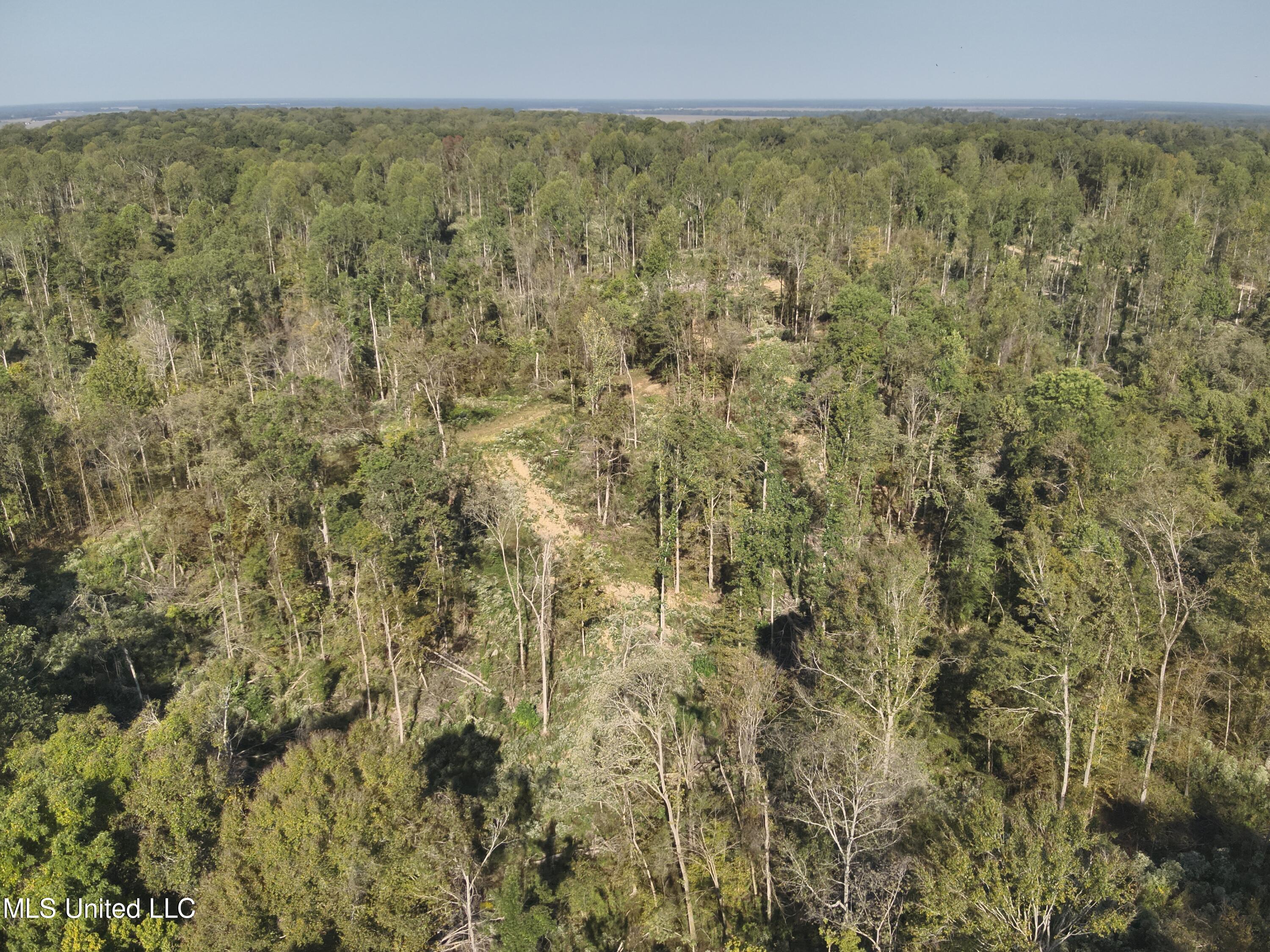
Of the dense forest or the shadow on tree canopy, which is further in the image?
the shadow on tree canopy

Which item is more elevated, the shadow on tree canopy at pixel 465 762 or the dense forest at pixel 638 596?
the dense forest at pixel 638 596

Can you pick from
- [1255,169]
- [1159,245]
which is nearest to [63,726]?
[1159,245]

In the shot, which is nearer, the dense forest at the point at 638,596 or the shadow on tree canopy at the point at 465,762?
the dense forest at the point at 638,596

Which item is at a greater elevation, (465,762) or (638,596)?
(638,596)

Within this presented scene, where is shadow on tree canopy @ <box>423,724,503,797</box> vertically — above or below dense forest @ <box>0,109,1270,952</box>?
below

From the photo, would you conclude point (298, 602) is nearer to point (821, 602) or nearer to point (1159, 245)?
point (821, 602)
